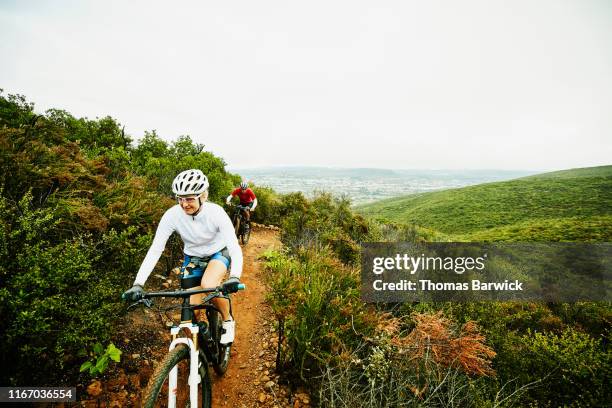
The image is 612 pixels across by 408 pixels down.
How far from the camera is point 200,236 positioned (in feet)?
12.3

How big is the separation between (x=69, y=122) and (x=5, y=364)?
35.8 feet

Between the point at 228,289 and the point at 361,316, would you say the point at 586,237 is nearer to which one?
the point at 361,316

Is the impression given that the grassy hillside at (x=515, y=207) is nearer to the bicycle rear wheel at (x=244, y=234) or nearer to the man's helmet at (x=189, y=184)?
the bicycle rear wheel at (x=244, y=234)

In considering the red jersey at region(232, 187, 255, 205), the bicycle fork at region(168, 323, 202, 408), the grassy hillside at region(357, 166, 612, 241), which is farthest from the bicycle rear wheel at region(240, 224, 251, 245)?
the grassy hillside at region(357, 166, 612, 241)

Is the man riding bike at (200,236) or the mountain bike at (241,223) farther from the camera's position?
the mountain bike at (241,223)

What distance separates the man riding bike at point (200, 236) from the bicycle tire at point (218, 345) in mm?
240

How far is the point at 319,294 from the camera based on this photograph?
456 cm

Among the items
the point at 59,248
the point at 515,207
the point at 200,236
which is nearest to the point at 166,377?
the point at 200,236

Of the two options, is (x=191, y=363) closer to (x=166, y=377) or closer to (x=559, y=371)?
(x=166, y=377)

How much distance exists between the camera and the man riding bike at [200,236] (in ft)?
11.5

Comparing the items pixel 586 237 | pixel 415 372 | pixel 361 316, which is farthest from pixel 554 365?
pixel 586 237

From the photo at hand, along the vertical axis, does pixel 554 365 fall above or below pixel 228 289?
below

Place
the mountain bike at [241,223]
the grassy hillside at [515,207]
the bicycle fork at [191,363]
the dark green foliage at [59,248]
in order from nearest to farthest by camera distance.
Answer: the bicycle fork at [191,363] → the dark green foliage at [59,248] → the mountain bike at [241,223] → the grassy hillside at [515,207]

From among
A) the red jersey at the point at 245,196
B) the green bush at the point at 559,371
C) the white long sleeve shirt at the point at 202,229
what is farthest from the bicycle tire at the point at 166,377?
the red jersey at the point at 245,196
